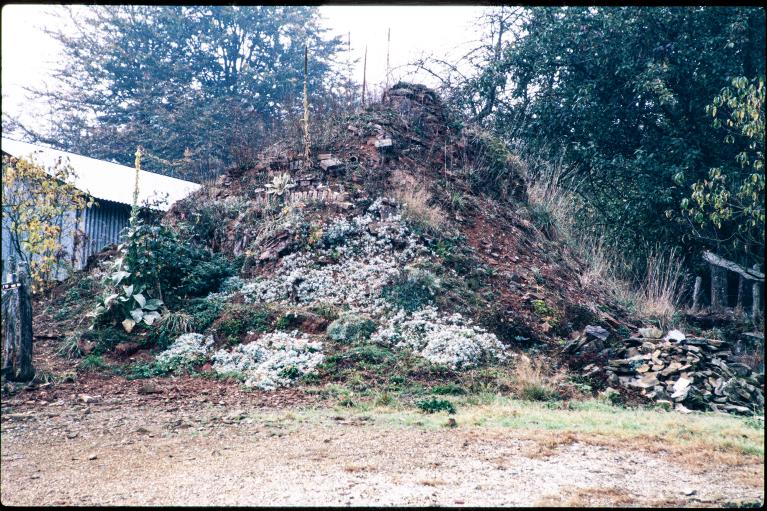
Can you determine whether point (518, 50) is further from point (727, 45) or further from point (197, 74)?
point (197, 74)

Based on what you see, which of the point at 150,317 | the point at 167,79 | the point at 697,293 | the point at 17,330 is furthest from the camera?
the point at 167,79

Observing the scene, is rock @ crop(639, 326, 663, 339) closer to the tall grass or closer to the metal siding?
the tall grass

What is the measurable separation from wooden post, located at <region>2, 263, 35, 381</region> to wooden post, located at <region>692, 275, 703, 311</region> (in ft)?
34.3

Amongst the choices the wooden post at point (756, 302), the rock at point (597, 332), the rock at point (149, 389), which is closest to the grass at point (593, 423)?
the rock at point (149, 389)

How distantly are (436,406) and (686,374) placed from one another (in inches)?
131

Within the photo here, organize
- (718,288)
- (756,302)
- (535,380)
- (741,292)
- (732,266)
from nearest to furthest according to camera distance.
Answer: (535,380)
(756,302)
(741,292)
(732,266)
(718,288)

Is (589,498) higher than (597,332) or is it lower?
lower

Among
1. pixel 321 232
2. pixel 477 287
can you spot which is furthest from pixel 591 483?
pixel 321 232

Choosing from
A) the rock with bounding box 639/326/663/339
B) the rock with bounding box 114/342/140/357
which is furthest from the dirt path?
the rock with bounding box 639/326/663/339

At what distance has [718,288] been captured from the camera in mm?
11086

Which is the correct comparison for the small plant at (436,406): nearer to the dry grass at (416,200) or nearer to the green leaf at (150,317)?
the green leaf at (150,317)

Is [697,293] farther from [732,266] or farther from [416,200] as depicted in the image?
[416,200]

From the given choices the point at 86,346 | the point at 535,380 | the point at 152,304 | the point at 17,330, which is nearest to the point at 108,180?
the point at 152,304

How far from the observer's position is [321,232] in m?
10.1
